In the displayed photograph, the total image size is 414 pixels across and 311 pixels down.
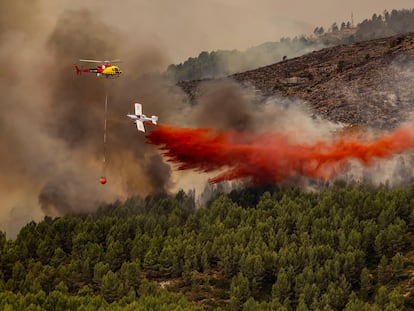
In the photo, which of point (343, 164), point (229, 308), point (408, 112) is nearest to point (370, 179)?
point (343, 164)

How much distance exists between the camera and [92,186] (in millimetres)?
193750

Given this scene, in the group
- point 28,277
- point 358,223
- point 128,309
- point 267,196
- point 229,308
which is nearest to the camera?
point 128,309

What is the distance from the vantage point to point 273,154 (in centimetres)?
17400

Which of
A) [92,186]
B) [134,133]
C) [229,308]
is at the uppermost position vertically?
[134,133]

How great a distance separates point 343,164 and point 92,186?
6633 cm

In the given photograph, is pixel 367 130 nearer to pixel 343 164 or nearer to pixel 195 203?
pixel 343 164

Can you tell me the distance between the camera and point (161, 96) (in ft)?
633

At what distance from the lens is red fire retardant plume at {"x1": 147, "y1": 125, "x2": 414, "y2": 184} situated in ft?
548

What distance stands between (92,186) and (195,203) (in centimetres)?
3168

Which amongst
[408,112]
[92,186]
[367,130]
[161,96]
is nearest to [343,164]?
[367,130]

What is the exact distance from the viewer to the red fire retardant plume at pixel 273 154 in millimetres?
167000

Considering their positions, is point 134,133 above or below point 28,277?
above

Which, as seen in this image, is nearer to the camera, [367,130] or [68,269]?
[68,269]

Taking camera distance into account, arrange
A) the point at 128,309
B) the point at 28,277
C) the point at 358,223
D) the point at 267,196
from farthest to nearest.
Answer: the point at 267,196 < the point at 358,223 < the point at 28,277 < the point at 128,309
